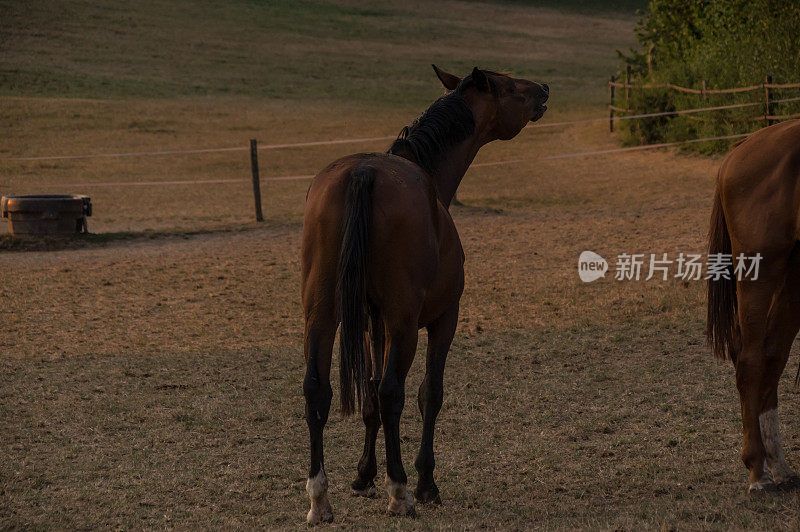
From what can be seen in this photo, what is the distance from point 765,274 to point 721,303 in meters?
0.49

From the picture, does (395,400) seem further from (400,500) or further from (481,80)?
(481,80)

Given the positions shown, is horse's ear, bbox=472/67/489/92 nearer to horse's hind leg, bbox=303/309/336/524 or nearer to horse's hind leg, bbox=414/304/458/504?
horse's hind leg, bbox=414/304/458/504

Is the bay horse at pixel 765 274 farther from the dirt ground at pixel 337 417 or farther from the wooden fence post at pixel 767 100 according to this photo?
the wooden fence post at pixel 767 100

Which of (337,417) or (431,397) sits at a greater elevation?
(431,397)

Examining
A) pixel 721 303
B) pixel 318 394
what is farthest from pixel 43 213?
pixel 721 303

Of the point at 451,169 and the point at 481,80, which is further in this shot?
the point at 481,80

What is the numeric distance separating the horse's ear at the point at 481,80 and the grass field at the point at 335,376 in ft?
6.90

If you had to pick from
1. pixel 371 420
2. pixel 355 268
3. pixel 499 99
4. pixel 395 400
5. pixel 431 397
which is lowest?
pixel 371 420

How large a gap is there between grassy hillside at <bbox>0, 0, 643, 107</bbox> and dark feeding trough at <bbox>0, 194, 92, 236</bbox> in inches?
757

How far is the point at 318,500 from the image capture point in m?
3.89

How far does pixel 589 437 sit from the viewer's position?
5105mm

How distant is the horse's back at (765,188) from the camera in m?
4.07

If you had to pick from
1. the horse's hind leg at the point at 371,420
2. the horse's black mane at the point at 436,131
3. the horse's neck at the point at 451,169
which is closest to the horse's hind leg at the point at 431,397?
→ the horse's hind leg at the point at 371,420

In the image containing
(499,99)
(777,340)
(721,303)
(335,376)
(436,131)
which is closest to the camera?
(777,340)
